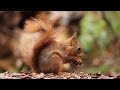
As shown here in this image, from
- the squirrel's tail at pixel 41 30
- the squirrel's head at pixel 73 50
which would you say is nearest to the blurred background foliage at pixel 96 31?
the squirrel's head at pixel 73 50

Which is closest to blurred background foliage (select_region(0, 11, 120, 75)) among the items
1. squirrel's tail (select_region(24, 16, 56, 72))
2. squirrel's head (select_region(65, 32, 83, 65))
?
squirrel's head (select_region(65, 32, 83, 65))

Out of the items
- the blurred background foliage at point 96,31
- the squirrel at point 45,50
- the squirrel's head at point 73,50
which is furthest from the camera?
the blurred background foliage at point 96,31

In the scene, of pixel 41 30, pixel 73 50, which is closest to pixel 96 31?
→ pixel 73 50

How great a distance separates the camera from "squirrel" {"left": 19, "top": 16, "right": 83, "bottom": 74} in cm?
320

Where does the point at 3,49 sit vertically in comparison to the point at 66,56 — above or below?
above

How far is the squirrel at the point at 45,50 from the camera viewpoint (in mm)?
3195

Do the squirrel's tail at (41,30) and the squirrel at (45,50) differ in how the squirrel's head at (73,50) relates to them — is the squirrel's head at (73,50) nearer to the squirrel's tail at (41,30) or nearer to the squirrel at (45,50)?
the squirrel at (45,50)

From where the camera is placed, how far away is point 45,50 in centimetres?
323

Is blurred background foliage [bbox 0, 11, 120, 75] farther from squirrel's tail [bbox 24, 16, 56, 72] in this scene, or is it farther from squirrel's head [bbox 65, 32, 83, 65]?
squirrel's tail [bbox 24, 16, 56, 72]

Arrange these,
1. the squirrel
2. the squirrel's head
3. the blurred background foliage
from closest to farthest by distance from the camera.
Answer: the squirrel → the squirrel's head → the blurred background foliage

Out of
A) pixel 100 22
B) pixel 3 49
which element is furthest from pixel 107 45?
pixel 3 49
